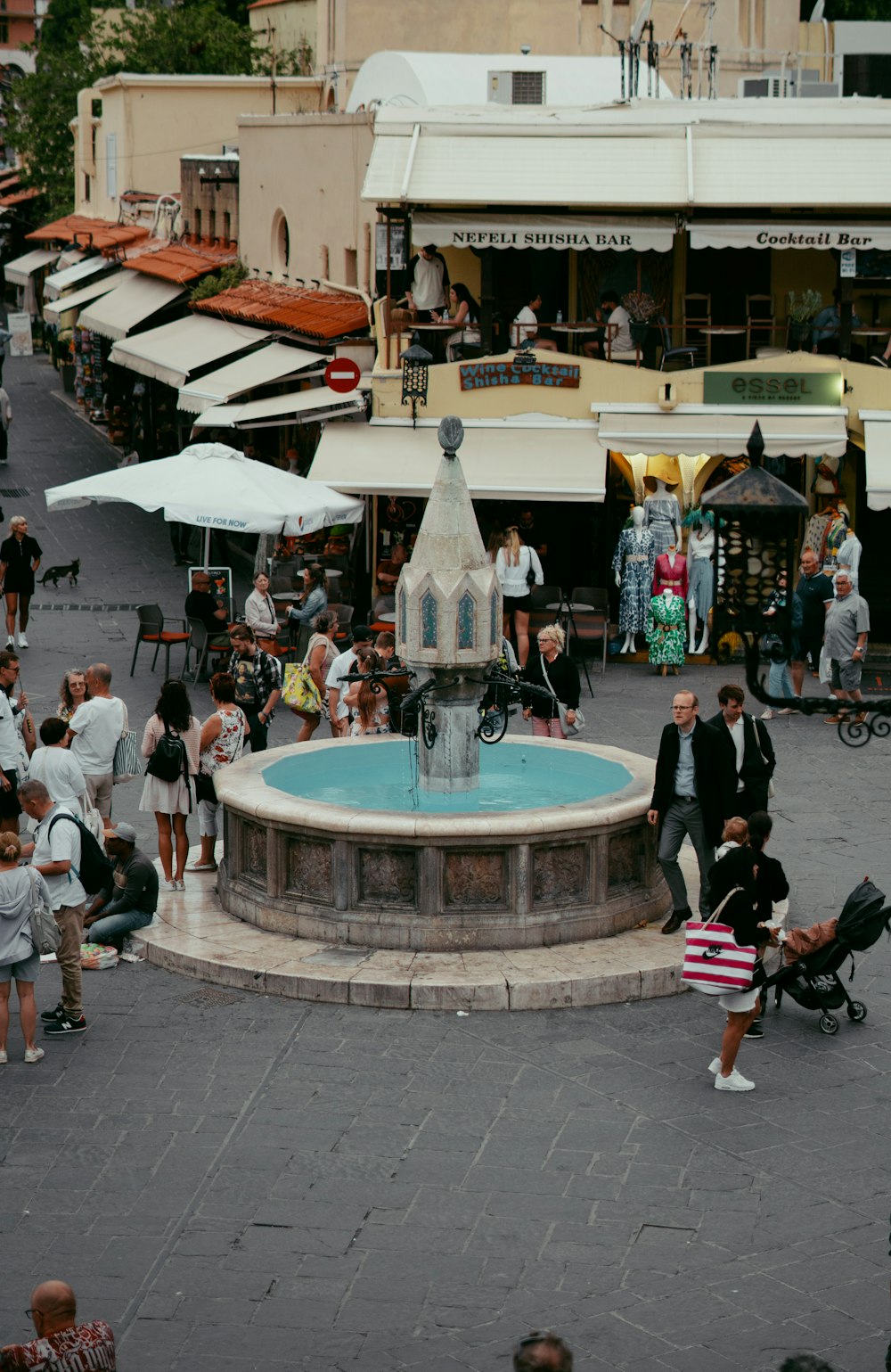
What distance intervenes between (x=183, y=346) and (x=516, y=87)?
19.1 feet

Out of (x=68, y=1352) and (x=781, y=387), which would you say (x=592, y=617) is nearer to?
(x=781, y=387)

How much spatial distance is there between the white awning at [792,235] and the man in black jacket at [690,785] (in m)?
11.8

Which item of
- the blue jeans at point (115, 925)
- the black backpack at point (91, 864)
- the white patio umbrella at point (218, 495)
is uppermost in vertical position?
the white patio umbrella at point (218, 495)

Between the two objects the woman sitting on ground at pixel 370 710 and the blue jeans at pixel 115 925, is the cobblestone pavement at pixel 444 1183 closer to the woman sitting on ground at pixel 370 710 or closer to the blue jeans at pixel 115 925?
the blue jeans at pixel 115 925

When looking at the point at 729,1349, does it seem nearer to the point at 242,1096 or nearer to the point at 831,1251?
the point at 831,1251

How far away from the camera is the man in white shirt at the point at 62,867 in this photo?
11.2 metres

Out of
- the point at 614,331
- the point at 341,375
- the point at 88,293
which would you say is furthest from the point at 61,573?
the point at 88,293

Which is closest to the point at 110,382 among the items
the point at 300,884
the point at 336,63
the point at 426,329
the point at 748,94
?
the point at 336,63

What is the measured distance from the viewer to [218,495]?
20.4 metres

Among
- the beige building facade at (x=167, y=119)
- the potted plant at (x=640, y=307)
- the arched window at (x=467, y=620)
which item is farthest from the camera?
the beige building facade at (x=167, y=119)

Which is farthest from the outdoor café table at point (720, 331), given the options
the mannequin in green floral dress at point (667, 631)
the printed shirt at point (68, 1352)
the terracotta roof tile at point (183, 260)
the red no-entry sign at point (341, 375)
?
the printed shirt at point (68, 1352)

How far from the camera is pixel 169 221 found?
130 ft

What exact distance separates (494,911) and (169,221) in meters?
29.3

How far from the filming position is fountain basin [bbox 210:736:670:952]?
1230cm
